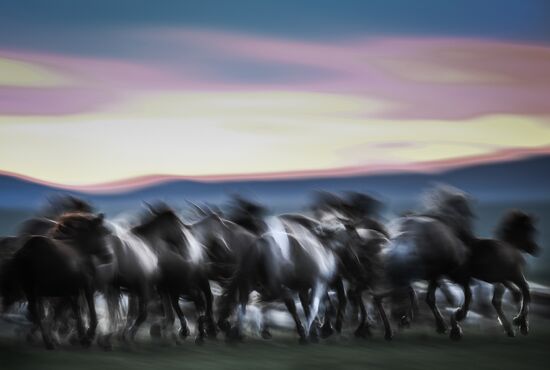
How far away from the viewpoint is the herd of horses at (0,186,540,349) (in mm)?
5449

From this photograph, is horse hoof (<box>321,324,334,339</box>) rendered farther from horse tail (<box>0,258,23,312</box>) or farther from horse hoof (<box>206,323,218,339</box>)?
horse tail (<box>0,258,23,312</box>)

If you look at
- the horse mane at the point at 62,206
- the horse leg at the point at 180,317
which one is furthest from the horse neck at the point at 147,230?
the horse leg at the point at 180,317

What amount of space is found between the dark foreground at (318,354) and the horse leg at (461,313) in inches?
1.9

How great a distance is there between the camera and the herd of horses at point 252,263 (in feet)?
17.9

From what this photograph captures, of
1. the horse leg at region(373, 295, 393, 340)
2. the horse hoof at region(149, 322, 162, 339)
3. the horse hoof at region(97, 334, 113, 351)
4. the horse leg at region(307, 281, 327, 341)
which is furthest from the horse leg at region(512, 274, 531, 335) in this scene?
the horse hoof at region(97, 334, 113, 351)

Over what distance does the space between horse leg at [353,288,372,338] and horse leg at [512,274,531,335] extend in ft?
2.56

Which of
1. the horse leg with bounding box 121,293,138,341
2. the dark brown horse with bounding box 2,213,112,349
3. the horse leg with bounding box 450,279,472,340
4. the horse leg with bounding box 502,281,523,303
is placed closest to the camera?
the dark brown horse with bounding box 2,213,112,349

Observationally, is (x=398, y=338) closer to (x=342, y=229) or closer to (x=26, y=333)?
(x=342, y=229)

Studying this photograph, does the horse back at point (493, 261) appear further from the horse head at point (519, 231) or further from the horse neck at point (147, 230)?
the horse neck at point (147, 230)

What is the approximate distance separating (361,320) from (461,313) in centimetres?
52

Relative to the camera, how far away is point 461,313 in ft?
20.3

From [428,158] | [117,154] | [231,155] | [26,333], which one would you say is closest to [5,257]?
[26,333]

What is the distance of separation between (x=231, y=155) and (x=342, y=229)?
71 cm

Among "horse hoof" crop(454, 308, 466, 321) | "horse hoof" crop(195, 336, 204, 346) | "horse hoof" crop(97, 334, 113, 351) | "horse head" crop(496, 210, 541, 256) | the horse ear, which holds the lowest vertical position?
"horse hoof" crop(195, 336, 204, 346)
